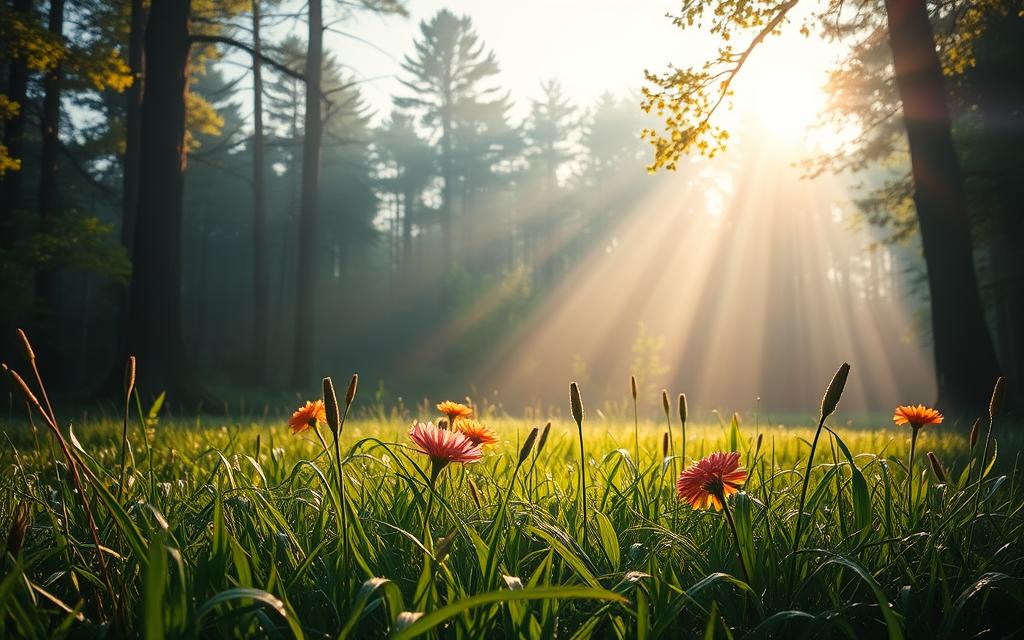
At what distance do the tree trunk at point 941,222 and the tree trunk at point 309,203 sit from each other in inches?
539

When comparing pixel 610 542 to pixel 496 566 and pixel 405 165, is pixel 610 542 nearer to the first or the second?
pixel 496 566

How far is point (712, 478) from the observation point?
1.19 meters

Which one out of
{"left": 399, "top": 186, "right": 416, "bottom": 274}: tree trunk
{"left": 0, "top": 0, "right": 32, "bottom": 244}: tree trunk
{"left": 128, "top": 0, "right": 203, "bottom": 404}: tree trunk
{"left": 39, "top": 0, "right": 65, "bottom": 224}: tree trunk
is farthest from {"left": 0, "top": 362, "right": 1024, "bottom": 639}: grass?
{"left": 399, "top": 186, "right": 416, "bottom": 274}: tree trunk

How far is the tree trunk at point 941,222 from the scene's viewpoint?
6.50 meters

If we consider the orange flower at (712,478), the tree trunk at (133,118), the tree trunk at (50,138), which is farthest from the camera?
the tree trunk at (133,118)

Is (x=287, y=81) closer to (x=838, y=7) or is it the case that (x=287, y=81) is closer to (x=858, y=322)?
(x=838, y=7)

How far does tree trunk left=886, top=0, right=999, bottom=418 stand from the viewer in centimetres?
650

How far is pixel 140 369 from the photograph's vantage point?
8008 millimetres

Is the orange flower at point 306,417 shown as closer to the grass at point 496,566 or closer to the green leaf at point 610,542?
the grass at point 496,566

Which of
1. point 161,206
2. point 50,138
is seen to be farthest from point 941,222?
point 50,138

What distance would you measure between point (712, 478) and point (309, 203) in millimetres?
17819

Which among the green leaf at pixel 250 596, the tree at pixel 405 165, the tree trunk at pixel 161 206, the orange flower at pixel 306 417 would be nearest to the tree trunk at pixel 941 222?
the orange flower at pixel 306 417

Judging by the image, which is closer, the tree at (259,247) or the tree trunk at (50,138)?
the tree trunk at (50,138)

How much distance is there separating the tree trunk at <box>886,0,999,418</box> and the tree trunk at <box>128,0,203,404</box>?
8830 millimetres
